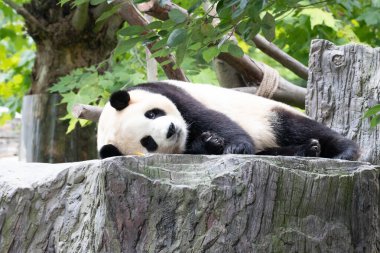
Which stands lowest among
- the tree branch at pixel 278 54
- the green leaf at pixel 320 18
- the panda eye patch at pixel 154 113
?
the panda eye patch at pixel 154 113

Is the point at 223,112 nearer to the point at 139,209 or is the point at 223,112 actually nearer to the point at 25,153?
the point at 139,209

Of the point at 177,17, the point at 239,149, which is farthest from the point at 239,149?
the point at 177,17

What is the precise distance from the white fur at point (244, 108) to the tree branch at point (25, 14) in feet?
6.29

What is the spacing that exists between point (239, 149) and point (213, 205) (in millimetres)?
608

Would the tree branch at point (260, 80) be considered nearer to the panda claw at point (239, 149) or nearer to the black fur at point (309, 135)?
the black fur at point (309, 135)

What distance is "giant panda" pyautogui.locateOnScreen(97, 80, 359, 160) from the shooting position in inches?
108

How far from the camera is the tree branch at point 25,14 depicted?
4629 millimetres

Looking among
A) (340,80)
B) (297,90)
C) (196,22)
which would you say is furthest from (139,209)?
(297,90)

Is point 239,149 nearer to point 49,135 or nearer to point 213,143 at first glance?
point 213,143

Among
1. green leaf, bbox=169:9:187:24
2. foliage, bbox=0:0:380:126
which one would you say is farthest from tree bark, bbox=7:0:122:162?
green leaf, bbox=169:9:187:24

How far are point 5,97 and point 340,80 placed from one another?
168 inches

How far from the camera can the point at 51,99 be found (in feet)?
16.0

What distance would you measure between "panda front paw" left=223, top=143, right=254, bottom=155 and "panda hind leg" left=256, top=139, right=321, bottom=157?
0.27 metres

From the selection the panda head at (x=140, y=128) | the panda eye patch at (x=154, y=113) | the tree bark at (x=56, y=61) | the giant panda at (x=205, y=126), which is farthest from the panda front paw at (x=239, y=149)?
the tree bark at (x=56, y=61)
